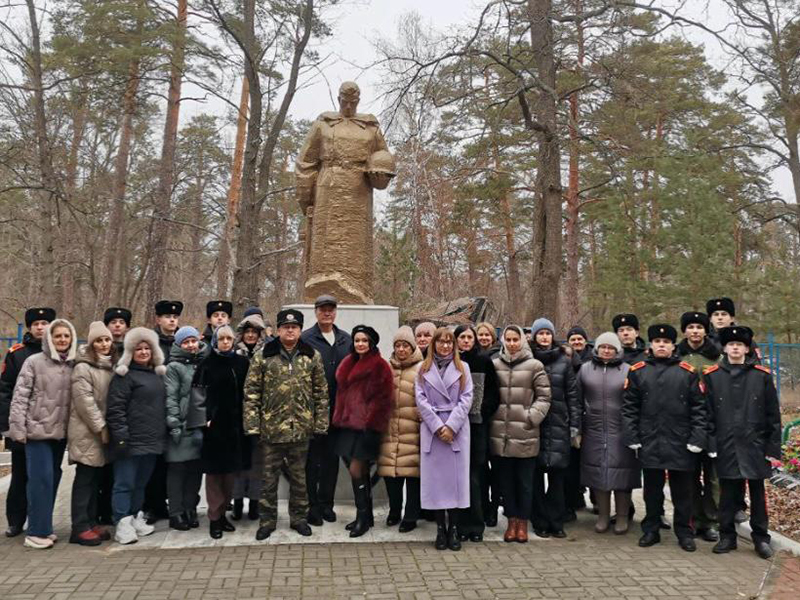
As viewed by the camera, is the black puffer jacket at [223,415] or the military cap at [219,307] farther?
the military cap at [219,307]

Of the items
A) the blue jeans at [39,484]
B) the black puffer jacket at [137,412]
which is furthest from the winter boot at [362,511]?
the blue jeans at [39,484]

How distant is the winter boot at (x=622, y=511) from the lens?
17.4 ft

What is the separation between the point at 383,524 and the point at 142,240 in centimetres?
2150

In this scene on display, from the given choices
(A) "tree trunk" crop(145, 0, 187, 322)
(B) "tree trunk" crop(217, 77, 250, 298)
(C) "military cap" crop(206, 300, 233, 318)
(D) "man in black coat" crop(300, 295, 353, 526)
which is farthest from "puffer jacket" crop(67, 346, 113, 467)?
(A) "tree trunk" crop(145, 0, 187, 322)

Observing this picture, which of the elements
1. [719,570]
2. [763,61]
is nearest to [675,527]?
[719,570]

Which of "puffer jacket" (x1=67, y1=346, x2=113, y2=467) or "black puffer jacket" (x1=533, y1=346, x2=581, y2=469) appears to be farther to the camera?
"black puffer jacket" (x1=533, y1=346, x2=581, y2=469)

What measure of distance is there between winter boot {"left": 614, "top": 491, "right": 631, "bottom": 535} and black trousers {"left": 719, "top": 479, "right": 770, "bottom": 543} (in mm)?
737

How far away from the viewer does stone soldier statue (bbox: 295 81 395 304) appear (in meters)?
6.55

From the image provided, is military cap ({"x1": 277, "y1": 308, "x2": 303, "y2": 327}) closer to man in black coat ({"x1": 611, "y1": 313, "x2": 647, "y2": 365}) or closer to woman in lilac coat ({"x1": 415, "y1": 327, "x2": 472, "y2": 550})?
woman in lilac coat ({"x1": 415, "y1": 327, "x2": 472, "y2": 550})

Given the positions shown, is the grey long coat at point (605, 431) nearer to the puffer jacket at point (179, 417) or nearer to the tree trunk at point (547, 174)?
the puffer jacket at point (179, 417)

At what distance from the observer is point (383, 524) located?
5309 millimetres

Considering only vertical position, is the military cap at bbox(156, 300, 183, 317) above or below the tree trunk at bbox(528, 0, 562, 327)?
below

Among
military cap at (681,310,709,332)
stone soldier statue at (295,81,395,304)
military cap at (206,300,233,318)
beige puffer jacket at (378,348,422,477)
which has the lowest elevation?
beige puffer jacket at (378,348,422,477)

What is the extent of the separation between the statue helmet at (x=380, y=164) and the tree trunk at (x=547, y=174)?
223 inches
